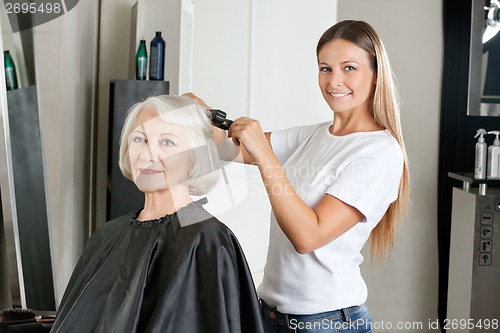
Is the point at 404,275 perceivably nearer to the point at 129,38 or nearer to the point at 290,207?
the point at 129,38

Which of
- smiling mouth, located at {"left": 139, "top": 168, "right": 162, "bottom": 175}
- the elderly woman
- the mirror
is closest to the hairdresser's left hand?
the elderly woman

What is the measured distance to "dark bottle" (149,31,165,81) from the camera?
305 centimetres

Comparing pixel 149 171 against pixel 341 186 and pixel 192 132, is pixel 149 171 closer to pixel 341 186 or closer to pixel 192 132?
pixel 192 132

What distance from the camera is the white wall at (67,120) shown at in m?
2.56

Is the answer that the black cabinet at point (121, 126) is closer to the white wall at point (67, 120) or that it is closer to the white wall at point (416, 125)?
the white wall at point (67, 120)

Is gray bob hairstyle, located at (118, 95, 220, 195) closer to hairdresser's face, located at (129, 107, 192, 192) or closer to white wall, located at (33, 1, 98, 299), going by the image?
hairdresser's face, located at (129, 107, 192, 192)

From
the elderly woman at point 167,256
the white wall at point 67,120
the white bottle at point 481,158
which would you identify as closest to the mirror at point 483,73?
the white bottle at point 481,158

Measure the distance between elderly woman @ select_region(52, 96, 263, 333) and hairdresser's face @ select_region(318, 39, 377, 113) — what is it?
0.35m

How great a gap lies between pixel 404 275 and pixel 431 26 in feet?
5.40

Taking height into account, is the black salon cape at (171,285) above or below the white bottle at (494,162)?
below

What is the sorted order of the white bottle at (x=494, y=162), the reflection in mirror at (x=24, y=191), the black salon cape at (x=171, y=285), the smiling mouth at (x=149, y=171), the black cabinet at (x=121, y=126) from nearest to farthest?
1. the black salon cape at (x=171, y=285)
2. the smiling mouth at (x=149, y=171)
3. the reflection in mirror at (x=24, y=191)
4. the black cabinet at (x=121, y=126)
5. the white bottle at (x=494, y=162)

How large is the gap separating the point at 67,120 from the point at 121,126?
0.33 metres

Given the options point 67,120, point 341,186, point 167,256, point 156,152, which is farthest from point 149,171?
point 67,120

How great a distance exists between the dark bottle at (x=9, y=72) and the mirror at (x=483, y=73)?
315 centimetres
